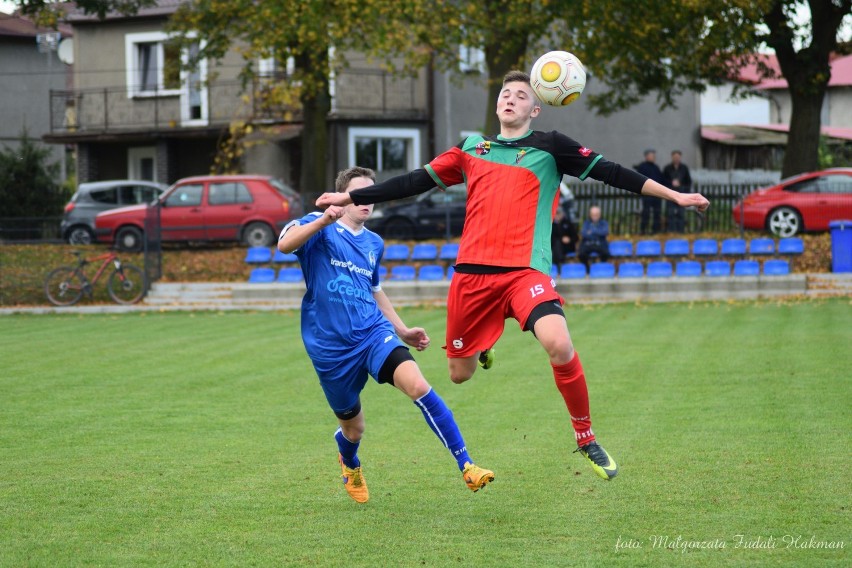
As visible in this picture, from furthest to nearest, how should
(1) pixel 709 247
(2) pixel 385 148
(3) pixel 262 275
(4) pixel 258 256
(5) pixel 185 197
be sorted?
(2) pixel 385 148
(5) pixel 185 197
(4) pixel 258 256
(3) pixel 262 275
(1) pixel 709 247

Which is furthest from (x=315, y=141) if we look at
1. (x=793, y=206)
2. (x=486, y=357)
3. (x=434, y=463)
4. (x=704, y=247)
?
(x=486, y=357)

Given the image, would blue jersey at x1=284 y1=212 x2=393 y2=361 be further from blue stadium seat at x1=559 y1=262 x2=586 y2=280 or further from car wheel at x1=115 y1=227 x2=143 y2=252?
car wheel at x1=115 y1=227 x2=143 y2=252

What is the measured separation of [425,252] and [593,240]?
3833 millimetres

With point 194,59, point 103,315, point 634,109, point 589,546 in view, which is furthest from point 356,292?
point 634,109

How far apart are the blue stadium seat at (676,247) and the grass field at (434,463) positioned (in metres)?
9.18

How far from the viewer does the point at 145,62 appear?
39781mm

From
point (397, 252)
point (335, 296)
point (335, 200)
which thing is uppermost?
point (335, 200)

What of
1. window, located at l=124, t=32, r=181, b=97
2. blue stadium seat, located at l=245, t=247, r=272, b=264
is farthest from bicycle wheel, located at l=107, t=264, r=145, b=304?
window, located at l=124, t=32, r=181, b=97

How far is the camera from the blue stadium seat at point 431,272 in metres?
24.4

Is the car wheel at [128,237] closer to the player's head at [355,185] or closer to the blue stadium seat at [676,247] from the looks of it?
the blue stadium seat at [676,247]

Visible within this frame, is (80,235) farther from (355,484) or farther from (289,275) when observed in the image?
(355,484)

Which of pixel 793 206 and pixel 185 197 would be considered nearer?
pixel 793 206

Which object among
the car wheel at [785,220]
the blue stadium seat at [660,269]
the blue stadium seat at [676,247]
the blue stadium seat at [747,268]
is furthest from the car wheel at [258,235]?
the car wheel at [785,220]

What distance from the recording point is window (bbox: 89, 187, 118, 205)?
31953 millimetres
